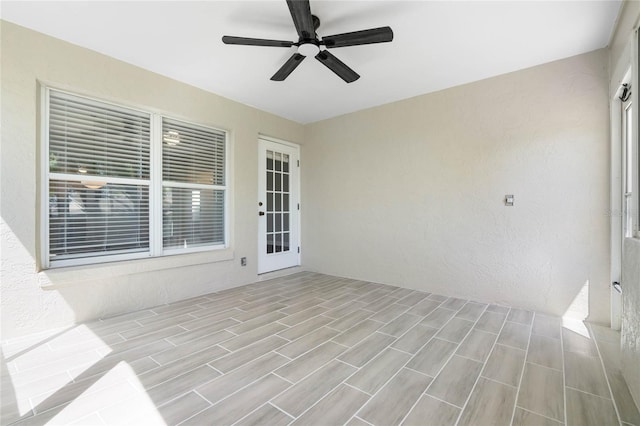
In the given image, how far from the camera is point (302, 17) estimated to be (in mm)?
1991

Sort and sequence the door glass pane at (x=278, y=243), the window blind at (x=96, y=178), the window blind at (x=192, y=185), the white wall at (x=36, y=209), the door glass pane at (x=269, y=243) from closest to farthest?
the white wall at (x=36, y=209)
the window blind at (x=96, y=178)
the window blind at (x=192, y=185)
the door glass pane at (x=269, y=243)
the door glass pane at (x=278, y=243)

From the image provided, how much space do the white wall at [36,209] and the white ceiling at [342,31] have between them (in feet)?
0.59

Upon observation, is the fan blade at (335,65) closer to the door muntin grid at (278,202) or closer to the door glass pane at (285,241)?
the door muntin grid at (278,202)

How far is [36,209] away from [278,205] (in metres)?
3.03

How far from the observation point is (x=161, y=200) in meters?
3.44

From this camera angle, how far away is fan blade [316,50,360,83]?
248 centimetres

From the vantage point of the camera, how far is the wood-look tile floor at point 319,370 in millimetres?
1534

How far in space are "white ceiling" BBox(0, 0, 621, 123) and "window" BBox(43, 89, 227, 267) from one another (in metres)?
0.68

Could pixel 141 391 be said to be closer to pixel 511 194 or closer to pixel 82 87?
pixel 82 87

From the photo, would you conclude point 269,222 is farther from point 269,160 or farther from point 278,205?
point 269,160

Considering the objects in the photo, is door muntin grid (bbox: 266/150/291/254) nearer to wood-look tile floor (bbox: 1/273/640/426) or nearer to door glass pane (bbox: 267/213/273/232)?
door glass pane (bbox: 267/213/273/232)

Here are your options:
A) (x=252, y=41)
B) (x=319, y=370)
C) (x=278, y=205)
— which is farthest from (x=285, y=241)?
(x=252, y=41)

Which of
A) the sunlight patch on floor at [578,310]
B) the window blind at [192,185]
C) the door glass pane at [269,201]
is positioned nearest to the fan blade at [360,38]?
the window blind at [192,185]

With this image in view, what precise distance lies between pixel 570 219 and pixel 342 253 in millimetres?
2953
